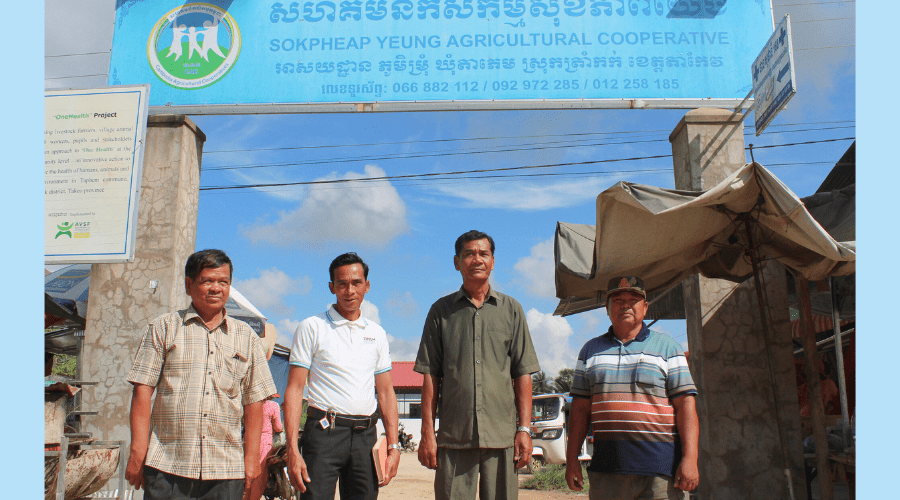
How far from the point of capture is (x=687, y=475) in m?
3.12

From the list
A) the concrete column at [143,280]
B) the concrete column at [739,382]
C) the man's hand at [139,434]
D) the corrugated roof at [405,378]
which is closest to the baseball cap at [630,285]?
the man's hand at [139,434]

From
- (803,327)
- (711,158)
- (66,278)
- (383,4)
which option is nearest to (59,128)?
(66,278)

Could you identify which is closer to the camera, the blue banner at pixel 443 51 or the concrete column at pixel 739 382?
the concrete column at pixel 739 382

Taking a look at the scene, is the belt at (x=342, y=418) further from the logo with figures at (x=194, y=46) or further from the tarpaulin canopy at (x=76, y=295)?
the logo with figures at (x=194, y=46)

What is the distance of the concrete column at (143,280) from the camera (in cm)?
615

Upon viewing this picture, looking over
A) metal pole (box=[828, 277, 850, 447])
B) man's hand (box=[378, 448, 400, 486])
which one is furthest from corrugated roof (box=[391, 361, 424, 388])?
man's hand (box=[378, 448, 400, 486])

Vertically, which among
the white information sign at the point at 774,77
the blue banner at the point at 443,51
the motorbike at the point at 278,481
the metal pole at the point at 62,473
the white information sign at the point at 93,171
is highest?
the blue banner at the point at 443,51

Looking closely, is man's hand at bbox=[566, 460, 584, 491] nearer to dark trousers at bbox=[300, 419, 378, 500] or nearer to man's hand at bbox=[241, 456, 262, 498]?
dark trousers at bbox=[300, 419, 378, 500]

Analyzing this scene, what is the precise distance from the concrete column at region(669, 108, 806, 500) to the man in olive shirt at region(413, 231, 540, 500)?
3158mm

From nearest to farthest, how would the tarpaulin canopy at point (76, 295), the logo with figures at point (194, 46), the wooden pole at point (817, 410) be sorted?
the wooden pole at point (817, 410)
the logo with figures at point (194, 46)
the tarpaulin canopy at point (76, 295)

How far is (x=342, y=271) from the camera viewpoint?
11.5 ft

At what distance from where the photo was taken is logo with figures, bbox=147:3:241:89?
22.6 ft

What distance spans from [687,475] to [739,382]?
10.3ft

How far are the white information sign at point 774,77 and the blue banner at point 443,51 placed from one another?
54 centimetres
